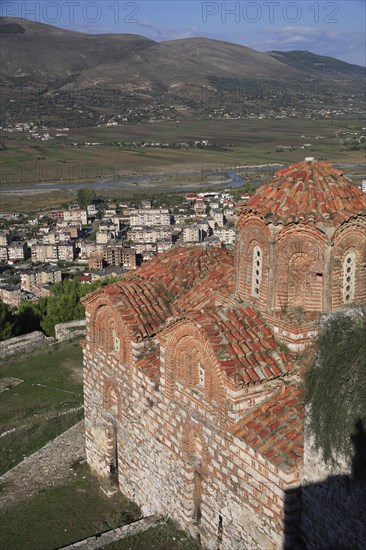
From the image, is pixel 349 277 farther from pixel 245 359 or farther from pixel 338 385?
pixel 338 385

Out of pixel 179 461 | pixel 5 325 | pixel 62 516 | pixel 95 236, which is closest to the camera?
pixel 179 461

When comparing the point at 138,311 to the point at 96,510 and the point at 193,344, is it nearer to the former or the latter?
the point at 193,344

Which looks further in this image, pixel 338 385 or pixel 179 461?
pixel 179 461

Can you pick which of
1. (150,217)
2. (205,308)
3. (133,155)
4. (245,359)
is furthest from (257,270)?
(133,155)

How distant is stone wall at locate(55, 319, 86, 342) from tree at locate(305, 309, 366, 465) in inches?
785

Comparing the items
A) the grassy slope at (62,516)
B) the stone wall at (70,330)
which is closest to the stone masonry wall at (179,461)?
the grassy slope at (62,516)

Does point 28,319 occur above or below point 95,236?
above

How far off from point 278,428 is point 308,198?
4.12 m

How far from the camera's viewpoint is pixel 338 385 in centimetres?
885

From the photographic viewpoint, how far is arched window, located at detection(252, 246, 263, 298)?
1145 cm

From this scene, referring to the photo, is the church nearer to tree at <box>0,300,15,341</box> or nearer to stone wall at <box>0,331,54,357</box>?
stone wall at <box>0,331,54,357</box>

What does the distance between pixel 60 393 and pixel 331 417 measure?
48.6ft

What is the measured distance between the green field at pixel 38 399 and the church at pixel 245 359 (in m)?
5.09

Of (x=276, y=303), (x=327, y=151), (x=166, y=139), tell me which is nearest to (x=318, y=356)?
(x=276, y=303)
